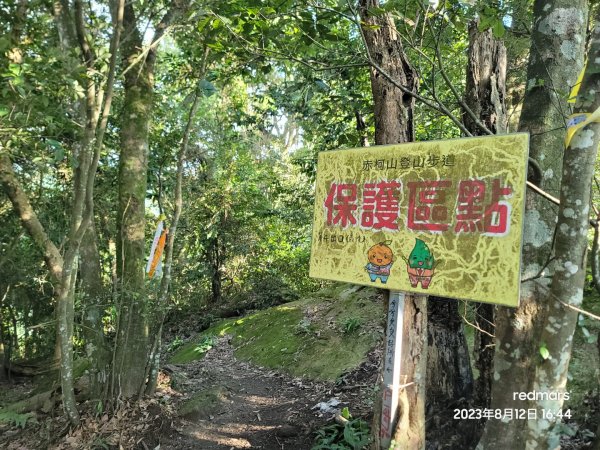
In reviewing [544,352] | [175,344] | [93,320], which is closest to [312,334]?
[93,320]

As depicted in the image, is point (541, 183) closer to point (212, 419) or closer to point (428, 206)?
point (428, 206)

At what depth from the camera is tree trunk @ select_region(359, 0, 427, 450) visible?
8.89ft

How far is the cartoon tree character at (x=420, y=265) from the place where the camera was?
2373mm

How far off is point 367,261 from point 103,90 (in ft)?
11.5

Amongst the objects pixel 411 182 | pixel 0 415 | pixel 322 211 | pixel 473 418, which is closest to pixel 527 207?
pixel 411 182

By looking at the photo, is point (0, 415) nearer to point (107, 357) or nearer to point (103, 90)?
point (107, 357)

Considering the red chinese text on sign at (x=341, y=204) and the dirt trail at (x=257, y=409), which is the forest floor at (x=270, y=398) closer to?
the dirt trail at (x=257, y=409)

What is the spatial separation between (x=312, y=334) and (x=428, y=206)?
5580mm

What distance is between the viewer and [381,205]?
2637 mm

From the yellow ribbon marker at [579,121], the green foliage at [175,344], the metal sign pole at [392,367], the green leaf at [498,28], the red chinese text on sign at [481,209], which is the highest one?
the green leaf at [498,28]

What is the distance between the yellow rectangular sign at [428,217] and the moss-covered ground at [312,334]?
3.69 meters

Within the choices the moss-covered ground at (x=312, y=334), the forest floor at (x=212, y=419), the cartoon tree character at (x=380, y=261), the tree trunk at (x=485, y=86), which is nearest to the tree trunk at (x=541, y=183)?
the cartoon tree character at (x=380, y=261)

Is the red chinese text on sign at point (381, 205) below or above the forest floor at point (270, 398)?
above

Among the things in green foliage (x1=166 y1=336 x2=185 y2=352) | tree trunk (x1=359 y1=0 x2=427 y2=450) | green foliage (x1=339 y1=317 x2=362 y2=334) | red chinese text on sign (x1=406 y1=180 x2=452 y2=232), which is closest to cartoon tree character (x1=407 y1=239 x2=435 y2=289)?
red chinese text on sign (x1=406 y1=180 x2=452 y2=232)
